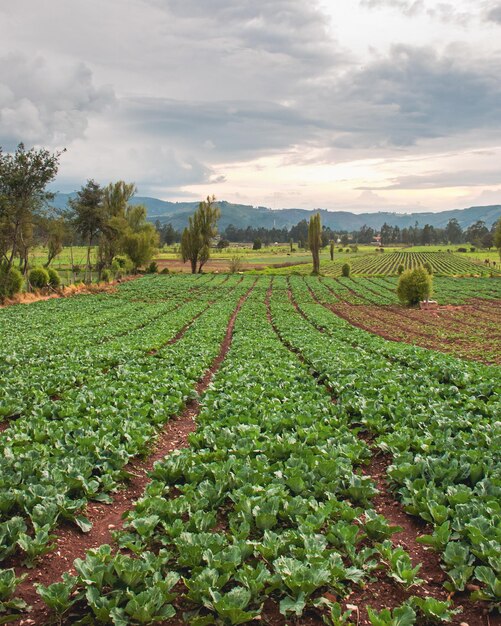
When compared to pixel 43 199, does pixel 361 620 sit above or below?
below

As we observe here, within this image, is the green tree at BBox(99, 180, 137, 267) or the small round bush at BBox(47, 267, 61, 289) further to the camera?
the green tree at BBox(99, 180, 137, 267)

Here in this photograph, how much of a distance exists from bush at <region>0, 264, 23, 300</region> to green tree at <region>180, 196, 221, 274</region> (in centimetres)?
4661

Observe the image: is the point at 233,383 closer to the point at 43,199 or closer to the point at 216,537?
the point at 216,537

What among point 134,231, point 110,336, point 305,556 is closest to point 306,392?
point 305,556

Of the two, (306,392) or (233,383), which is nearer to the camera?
(306,392)

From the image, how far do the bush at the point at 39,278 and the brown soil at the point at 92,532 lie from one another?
38645mm

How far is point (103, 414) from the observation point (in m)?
9.20

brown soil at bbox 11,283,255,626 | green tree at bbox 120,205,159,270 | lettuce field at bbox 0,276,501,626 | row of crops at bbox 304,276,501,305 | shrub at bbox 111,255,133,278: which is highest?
green tree at bbox 120,205,159,270

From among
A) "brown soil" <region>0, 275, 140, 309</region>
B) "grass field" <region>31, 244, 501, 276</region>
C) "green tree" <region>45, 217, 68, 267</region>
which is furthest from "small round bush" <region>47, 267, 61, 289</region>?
"green tree" <region>45, 217, 68, 267</region>

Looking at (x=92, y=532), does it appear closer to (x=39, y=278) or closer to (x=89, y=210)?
(x=39, y=278)

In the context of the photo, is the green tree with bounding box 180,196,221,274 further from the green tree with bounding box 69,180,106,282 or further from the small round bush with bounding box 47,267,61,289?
the small round bush with bounding box 47,267,61,289

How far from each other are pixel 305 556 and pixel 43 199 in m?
43.9

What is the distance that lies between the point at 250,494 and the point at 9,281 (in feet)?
121

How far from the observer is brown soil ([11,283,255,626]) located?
4367 mm
